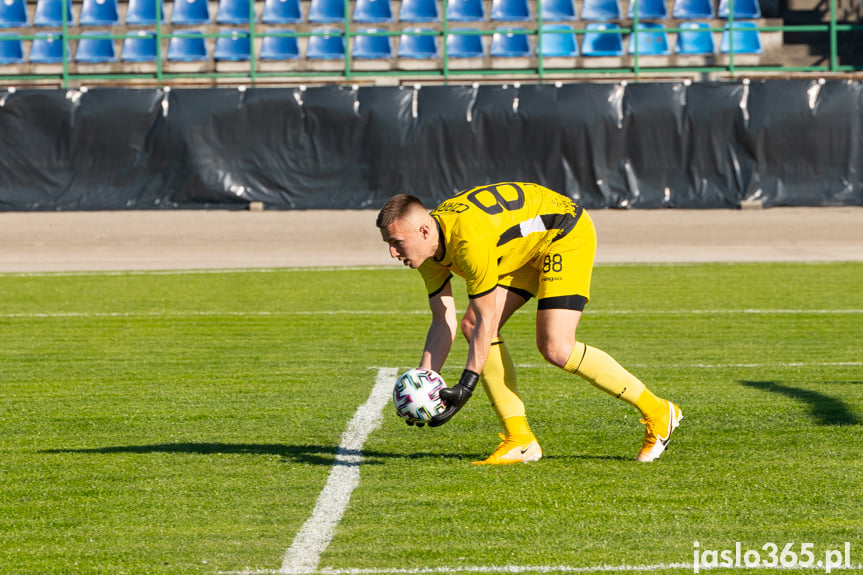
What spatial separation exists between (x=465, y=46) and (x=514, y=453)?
22.9 metres

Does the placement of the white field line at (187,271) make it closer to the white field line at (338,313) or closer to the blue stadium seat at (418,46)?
the white field line at (338,313)

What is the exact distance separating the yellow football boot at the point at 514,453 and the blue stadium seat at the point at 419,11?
919 inches

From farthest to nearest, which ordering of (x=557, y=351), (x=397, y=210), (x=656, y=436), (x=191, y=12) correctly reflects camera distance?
1. (x=191, y=12)
2. (x=656, y=436)
3. (x=557, y=351)
4. (x=397, y=210)

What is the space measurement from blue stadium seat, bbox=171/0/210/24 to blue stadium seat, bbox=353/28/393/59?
389cm

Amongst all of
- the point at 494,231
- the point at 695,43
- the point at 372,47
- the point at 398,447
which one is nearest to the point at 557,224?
the point at 494,231

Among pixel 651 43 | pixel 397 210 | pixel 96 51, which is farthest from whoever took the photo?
pixel 96 51

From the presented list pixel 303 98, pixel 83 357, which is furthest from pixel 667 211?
pixel 83 357

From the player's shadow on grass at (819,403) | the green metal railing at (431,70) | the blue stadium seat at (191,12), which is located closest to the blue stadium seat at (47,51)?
the green metal railing at (431,70)

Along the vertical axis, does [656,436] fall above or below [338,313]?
above

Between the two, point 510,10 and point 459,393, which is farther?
point 510,10

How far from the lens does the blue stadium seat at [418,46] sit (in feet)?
90.8

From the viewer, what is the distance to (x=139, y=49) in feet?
93.4

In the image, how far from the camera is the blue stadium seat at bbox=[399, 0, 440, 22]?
28.4m

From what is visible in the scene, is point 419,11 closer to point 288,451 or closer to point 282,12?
point 282,12
